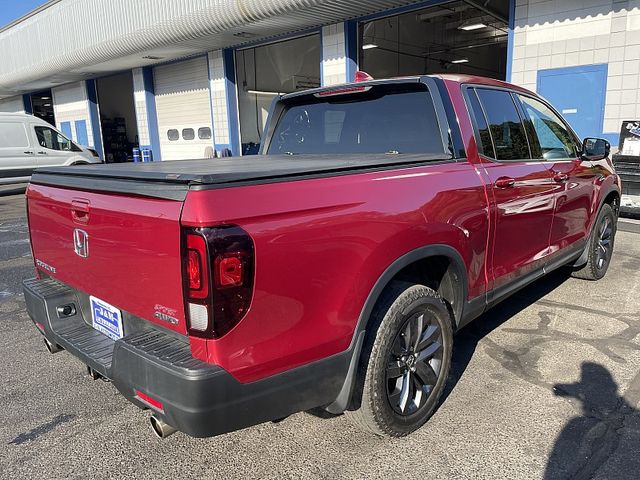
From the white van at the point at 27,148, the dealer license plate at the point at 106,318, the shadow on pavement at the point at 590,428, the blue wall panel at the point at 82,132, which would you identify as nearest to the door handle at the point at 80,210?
the dealer license plate at the point at 106,318

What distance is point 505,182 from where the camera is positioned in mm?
3145

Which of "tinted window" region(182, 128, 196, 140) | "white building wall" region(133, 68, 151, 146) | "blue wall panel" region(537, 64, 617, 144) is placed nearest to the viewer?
"blue wall panel" region(537, 64, 617, 144)

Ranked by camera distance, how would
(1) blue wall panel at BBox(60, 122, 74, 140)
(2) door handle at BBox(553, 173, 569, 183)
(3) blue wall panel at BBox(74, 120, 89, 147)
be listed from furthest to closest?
(1) blue wall panel at BBox(60, 122, 74, 140) < (3) blue wall panel at BBox(74, 120, 89, 147) < (2) door handle at BBox(553, 173, 569, 183)

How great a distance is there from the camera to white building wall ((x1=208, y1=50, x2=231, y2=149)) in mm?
15805

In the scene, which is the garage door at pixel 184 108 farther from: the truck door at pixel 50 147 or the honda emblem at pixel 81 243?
the honda emblem at pixel 81 243

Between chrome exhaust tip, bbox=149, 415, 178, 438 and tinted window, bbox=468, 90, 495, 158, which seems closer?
chrome exhaust tip, bbox=149, 415, 178, 438

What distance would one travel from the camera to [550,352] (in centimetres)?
359

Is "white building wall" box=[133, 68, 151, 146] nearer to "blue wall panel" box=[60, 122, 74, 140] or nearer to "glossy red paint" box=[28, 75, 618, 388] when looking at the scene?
"blue wall panel" box=[60, 122, 74, 140]

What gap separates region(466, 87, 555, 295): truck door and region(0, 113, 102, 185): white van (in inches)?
568

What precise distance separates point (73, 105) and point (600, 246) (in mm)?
24798

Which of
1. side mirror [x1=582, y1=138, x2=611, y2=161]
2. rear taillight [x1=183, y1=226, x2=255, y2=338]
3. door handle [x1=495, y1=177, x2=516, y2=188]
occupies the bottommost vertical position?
rear taillight [x1=183, y1=226, x2=255, y2=338]

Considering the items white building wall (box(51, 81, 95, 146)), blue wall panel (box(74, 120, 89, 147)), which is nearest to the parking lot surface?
white building wall (box(51, 81, 95, 146))

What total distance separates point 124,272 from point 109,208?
287mm

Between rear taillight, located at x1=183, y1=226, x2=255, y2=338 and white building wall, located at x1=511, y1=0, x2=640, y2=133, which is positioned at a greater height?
white building wall, located at x1=511, y1=0, x2=640, y2=133
